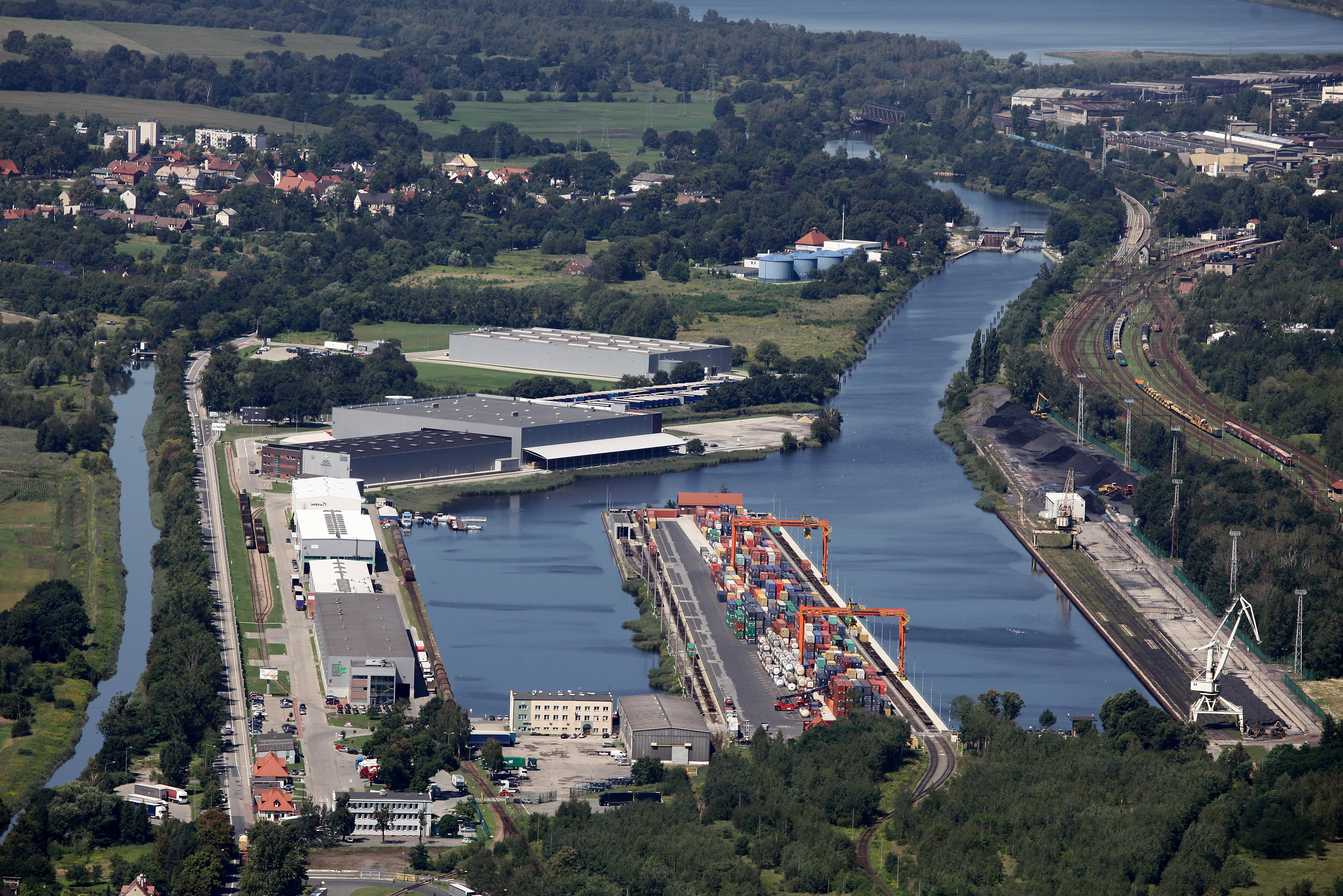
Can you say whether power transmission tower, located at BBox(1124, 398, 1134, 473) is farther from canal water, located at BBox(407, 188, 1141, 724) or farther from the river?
the river

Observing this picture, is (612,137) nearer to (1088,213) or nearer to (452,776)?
(1088,213)

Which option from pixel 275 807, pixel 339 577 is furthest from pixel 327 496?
pixel 275 807

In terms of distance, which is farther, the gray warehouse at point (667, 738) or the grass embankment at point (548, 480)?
the grass embankment at point (548, 480)

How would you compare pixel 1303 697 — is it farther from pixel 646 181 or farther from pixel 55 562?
pixel 646 181

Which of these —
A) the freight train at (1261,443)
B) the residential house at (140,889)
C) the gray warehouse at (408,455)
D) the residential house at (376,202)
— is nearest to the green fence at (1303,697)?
the freight train at (1261,443)

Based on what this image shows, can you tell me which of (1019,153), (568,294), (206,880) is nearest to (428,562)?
(206,880)

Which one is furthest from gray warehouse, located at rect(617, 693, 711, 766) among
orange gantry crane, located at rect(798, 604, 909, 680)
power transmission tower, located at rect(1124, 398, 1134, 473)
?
power transmission tower, located at rect(1124, 398, 1134, 473)

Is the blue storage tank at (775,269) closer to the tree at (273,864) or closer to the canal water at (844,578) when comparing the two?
the canal water at (844,578)
